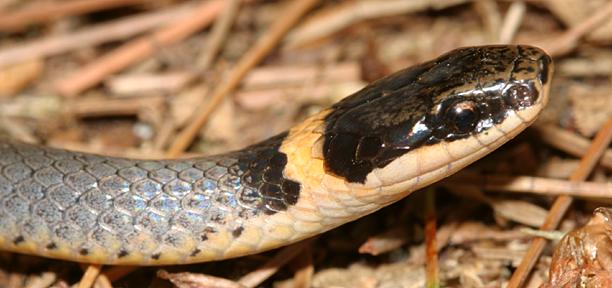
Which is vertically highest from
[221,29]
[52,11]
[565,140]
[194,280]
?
[52,11]

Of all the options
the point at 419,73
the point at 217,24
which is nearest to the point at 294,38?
the point at 217,24

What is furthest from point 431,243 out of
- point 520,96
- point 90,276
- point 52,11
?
point 52,11

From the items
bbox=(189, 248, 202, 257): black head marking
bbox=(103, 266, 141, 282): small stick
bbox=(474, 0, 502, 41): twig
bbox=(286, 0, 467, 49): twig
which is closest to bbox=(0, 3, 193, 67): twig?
bbox=(286, 0, 467, 49): twig

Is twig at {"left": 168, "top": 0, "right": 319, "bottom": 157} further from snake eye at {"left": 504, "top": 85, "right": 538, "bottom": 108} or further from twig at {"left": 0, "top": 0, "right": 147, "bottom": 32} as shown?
snake eye at {"left": 504, "top": 85, "right": 538, "bottom": 108}

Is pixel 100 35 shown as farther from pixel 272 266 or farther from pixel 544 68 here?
pixel 544 68

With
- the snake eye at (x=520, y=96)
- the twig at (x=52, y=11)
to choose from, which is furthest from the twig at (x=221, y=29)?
the snake eye at (x=520, y=96)

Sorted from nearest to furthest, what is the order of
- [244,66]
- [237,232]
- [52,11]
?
[237,232]
[244,66]
[52,11]
